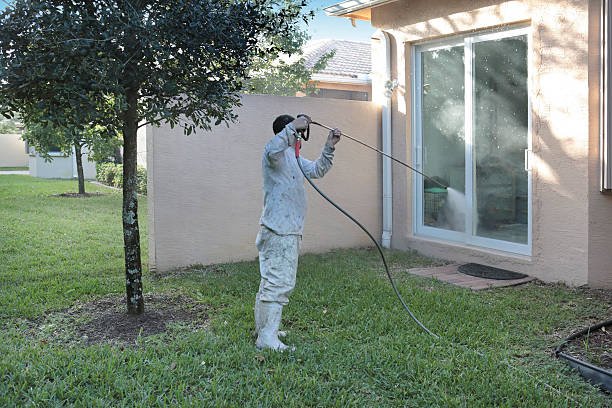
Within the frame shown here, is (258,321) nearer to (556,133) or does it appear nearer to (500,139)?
(556,133)

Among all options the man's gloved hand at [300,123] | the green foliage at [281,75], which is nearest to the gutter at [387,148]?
the man's gloved hand at [300,123]

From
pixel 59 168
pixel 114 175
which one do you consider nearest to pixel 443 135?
pixel 114 175

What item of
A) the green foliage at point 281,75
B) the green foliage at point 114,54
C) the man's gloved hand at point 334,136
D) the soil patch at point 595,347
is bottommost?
the soil patch at point 595,347

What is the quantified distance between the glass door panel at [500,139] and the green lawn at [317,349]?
3.58 feet

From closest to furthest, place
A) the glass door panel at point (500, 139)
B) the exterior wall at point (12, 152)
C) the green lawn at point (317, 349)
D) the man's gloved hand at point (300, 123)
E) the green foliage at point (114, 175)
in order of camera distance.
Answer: the green lawn at point (317, 349) < the man's gloved hand at point (300, 123) < the glass door panel at point (500, 139) < the green foliage at point (114, 175) < the exterior wall at point (12, 152)

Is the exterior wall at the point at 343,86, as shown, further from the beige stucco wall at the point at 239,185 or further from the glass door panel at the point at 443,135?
the glass door panel at the point at 443,135

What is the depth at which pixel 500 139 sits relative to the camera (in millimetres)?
6852

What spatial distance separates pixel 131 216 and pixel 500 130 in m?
4.04

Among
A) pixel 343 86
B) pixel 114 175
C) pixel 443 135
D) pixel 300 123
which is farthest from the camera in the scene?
pixel 114 175

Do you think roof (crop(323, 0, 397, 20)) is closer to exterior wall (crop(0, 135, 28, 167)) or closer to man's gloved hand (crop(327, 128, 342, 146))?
man's gloved hand (crop(327, 128, 342, 146))

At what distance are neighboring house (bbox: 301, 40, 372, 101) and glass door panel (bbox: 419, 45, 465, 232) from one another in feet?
22.7

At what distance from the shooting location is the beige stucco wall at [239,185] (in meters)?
6.88

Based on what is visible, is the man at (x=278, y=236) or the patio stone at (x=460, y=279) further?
the patio stone at (x=460, y=279)

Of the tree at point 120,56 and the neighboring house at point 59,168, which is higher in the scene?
the tree at point 120,56
